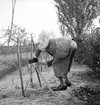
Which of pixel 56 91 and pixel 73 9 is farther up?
pixel 73 9

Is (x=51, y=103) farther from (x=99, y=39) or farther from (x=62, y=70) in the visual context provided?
(x=99, y=39)

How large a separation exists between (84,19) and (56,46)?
11.6 m

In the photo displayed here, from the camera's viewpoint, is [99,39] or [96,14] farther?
[96,14]

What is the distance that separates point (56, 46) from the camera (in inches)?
→ 152

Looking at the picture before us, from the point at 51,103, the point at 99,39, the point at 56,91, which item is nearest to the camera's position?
the point at 51,103

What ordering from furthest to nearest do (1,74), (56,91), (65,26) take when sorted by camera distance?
1. (65,26)
2. (1,74)
3. (56,91)

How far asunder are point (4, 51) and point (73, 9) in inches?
286

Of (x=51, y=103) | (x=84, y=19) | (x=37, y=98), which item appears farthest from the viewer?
(x=84, y=19)

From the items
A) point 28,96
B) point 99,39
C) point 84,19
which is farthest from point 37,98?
point 84,19

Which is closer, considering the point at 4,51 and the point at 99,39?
the point at 99,39

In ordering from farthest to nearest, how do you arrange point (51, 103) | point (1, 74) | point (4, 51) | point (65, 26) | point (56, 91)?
point (65, 26) → point (4, 51) → point (1, 74) → point (56, 91) → point (51, 103)

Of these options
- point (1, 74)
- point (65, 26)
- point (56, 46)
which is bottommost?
point (1, 74)

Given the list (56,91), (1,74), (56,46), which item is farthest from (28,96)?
(1,74)

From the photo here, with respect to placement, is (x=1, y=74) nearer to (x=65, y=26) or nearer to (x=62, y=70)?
(x=62, y=70)
